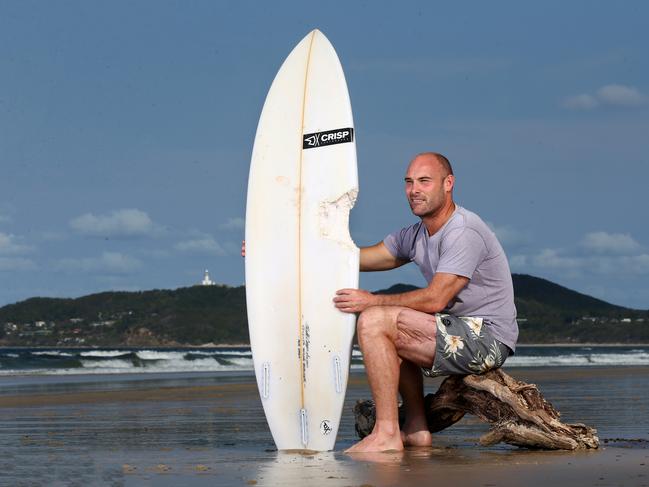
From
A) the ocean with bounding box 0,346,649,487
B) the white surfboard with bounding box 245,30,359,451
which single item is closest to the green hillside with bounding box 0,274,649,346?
the ocean with bounding box 0,346,649,487

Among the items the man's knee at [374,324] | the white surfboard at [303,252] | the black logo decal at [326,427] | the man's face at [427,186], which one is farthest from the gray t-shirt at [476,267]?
the black logo decal at [326,427]

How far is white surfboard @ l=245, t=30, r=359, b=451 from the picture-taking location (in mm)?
5734

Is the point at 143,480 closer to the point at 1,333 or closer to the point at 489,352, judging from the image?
the point at 489,352

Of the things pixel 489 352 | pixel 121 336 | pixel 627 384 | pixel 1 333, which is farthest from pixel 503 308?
pixel 1 333

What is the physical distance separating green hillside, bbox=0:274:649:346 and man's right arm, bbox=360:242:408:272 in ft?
185

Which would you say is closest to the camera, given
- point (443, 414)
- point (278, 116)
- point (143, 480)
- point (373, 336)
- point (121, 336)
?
point (143, 480)

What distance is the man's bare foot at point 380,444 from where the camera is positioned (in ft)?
17.0

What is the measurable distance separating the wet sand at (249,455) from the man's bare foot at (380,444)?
93 mm

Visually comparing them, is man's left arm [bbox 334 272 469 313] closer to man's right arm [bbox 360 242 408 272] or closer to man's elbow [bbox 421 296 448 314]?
man's elbow [bbox 421 296 448 314]

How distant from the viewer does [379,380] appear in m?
5.23

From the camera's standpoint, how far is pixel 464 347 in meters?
5.21

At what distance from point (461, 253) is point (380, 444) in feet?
3.17

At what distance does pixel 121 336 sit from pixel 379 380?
2351 inches

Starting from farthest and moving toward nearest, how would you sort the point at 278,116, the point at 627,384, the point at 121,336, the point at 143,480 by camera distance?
the point at 121,336
the point at 627,384
the point at 278,116
the point at 143,480
